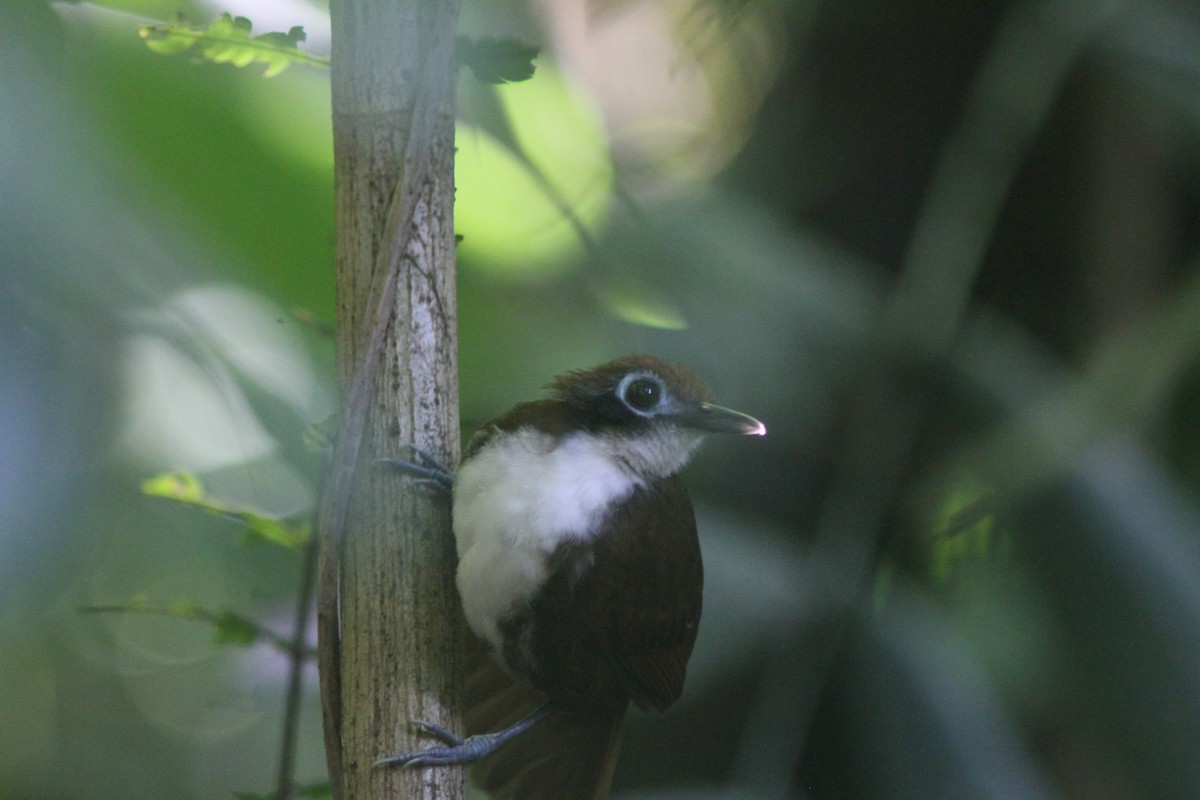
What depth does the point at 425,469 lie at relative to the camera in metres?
0.84

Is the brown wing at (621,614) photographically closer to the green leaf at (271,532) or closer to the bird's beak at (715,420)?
the bird's beak at (715,420)

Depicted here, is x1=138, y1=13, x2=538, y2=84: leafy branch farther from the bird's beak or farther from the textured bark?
the bird's beak

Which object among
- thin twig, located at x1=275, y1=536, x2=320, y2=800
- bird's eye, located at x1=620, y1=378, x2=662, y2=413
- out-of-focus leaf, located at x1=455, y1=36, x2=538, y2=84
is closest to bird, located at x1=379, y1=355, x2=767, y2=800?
bird's eye, located at x1=620, y1=378, x2=662, y2=413

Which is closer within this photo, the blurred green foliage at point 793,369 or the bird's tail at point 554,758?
the blurred green foliage at point 793,369

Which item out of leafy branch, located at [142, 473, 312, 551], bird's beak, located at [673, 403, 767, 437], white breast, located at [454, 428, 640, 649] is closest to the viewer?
leafy branch, located at [142, 473, 312, 551]

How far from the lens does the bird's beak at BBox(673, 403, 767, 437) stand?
3.36 feet

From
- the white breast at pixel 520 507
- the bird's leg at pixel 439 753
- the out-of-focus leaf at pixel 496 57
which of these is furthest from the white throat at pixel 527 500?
the out-of-focus leaf at pixel 496 57

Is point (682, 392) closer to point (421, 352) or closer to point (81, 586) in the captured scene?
point (421, 352)

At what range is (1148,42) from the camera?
1276mm

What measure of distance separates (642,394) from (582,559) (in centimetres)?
18

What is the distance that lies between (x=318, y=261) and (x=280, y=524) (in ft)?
0.89

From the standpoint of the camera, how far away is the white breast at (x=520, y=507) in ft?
2.96

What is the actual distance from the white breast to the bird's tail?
0.62 ft

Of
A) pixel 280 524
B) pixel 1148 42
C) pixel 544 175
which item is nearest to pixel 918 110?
pixel 1148 42
